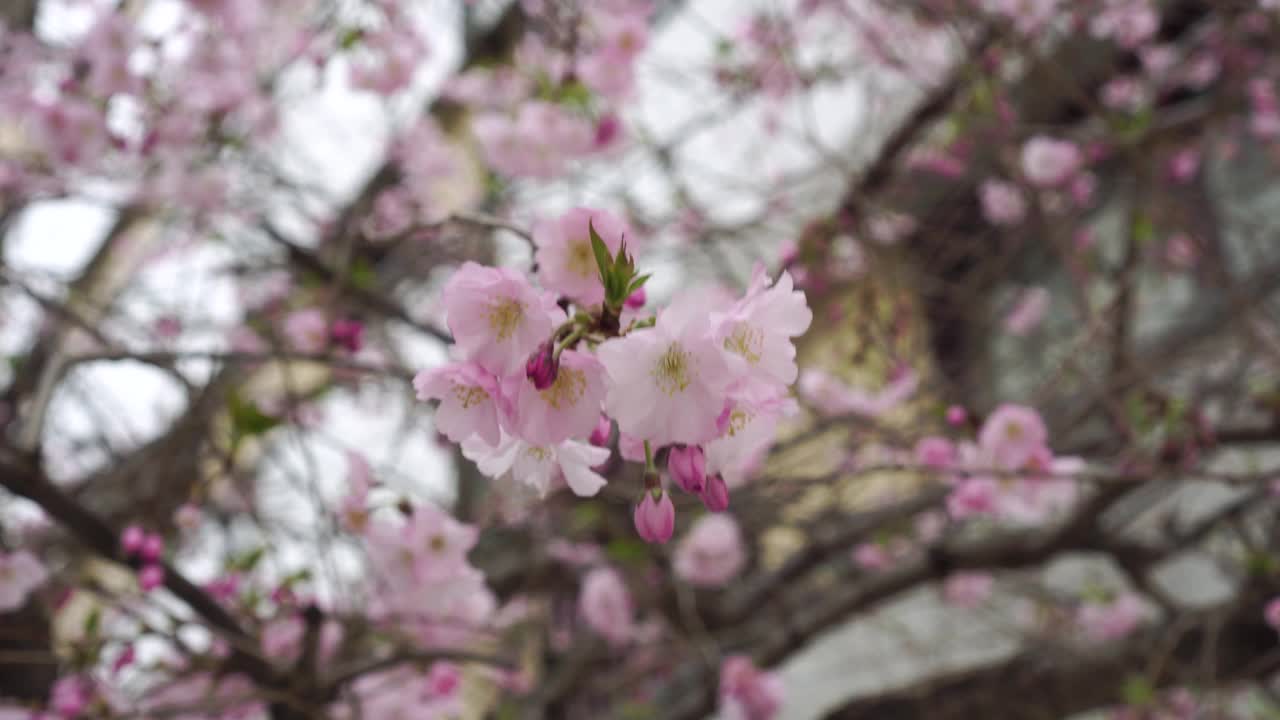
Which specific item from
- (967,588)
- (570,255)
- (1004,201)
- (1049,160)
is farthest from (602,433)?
(1004,201)

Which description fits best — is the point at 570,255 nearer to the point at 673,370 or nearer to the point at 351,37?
the point at 673,370

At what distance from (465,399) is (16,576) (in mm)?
1366

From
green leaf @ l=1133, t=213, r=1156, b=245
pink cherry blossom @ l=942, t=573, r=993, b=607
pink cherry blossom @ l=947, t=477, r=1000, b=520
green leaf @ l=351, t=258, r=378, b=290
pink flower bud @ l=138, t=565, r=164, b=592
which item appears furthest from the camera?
pink cherry blossom @ l=942, t=573, r=993, b=607

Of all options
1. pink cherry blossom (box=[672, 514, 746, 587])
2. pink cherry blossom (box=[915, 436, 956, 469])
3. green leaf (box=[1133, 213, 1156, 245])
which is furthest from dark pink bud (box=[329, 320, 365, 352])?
green leaf (box=[1133, 213, 1156, 245])

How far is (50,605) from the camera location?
2041 mm

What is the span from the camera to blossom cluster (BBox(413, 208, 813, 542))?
0.73m

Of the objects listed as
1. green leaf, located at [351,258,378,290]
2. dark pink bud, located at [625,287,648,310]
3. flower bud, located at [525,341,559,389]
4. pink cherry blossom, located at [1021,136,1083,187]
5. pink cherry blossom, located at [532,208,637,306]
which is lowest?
flower bud, located at [525,341,559,389]

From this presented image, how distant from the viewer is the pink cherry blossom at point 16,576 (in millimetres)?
1669

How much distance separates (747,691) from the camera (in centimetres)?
258

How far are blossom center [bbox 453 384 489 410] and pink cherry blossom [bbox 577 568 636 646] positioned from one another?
2664 mm

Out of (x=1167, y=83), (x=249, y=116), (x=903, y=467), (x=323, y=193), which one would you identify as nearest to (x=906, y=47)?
(x=1167, y=83)

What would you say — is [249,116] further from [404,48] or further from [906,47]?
[906,47]

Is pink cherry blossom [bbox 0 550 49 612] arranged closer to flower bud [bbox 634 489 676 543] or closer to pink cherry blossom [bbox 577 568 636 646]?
flower bud [bbox 634 489 676 543]

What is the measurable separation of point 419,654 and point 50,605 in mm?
1063
